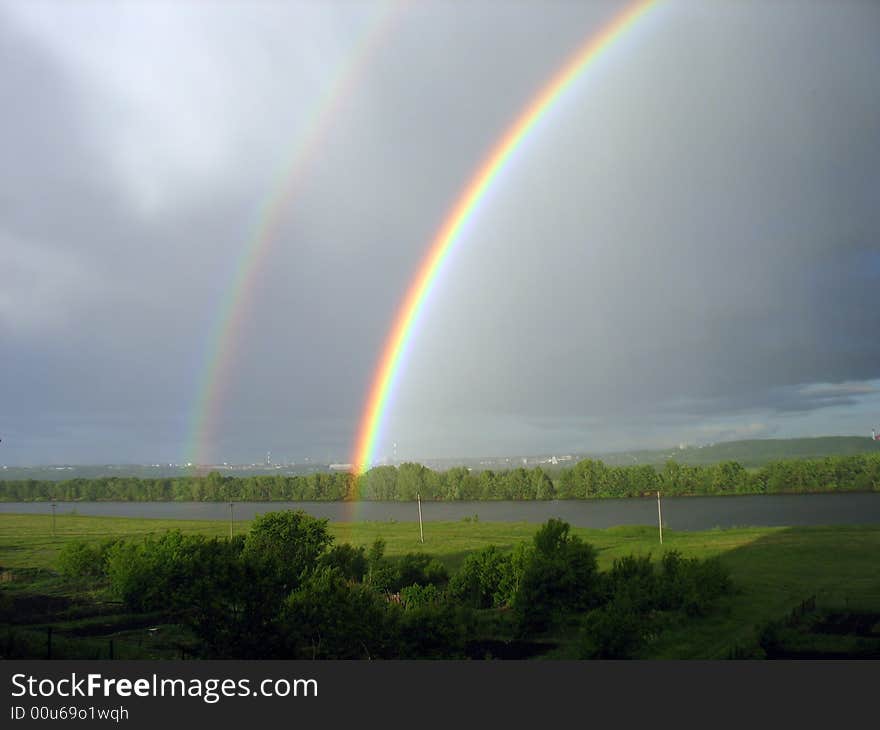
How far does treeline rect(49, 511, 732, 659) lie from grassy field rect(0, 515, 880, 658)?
39.1 inches

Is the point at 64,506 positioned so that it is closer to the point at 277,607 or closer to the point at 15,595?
the point at 15,595

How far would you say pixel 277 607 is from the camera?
45.2ft

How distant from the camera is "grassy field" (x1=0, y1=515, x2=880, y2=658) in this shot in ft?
61.4

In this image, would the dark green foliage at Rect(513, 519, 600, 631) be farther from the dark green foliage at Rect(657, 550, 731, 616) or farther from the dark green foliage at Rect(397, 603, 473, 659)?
the dark green foliage at Rect(397, 603, 473, 659)

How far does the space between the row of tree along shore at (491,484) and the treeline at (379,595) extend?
7379cm

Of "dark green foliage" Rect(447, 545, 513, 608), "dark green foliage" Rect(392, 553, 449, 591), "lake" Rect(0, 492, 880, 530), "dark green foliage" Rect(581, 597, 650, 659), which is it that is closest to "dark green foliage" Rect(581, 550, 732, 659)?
"dark green foliage" Rect(581, 597, 650, 659)

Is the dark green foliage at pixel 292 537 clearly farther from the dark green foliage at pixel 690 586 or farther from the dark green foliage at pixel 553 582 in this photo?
the dark green foliage at pixel 690 586

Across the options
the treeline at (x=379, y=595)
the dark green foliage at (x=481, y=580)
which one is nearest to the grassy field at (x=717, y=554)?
the treeline at (x=379, y=595)

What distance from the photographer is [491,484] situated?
103 m

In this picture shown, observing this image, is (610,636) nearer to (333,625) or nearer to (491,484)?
(333,625)

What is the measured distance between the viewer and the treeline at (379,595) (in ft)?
43.3

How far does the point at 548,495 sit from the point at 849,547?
64639 millimetres

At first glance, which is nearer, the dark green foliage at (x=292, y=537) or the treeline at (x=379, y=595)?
the treeline at (x=379, y=595)

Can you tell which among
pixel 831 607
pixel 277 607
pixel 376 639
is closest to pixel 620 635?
pixel 376 639
